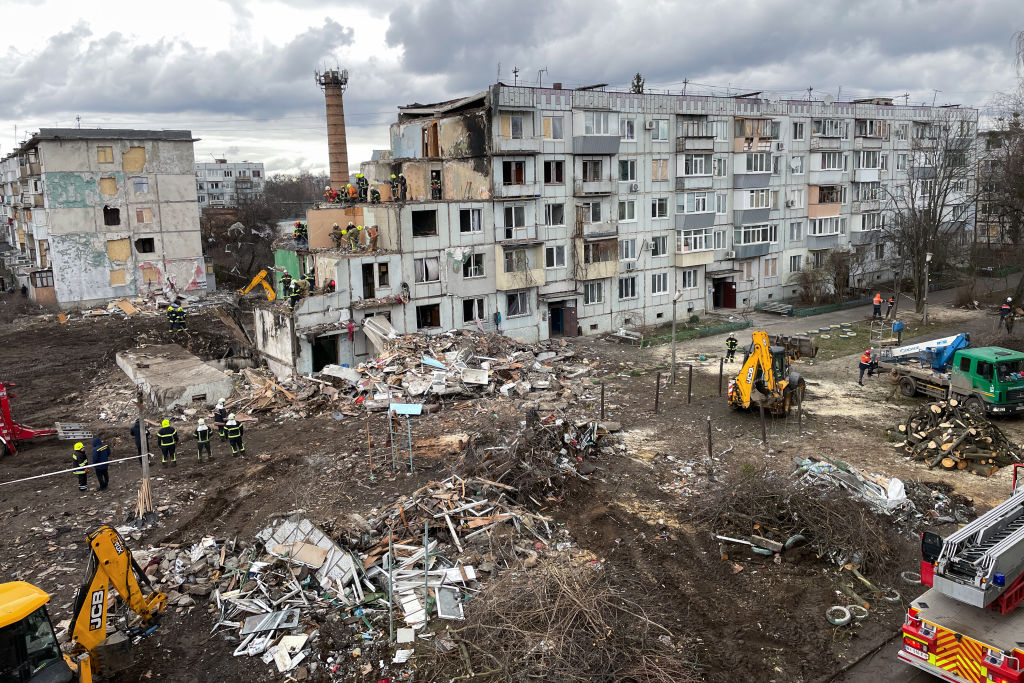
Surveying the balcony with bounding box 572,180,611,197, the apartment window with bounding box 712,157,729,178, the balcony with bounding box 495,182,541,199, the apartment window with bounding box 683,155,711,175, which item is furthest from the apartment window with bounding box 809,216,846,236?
the balcony with bounding box 495,182,541,199

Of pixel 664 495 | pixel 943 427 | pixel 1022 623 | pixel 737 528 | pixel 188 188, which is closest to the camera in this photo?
pixel 1022 623

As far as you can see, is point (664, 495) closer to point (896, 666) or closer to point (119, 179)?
point (896, 666)

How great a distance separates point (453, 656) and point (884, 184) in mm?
48932

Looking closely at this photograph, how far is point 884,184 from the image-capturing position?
49.4 metres

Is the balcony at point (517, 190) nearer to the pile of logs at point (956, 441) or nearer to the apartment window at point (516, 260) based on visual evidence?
the apartment window at point (516, 260)

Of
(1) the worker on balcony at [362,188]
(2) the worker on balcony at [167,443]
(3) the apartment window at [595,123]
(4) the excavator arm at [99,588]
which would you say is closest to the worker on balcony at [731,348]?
(3) the apartment window at [595,123]

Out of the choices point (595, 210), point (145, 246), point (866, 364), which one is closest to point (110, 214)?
point (145, 246)

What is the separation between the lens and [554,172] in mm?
35156

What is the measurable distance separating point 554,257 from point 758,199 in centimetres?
1512

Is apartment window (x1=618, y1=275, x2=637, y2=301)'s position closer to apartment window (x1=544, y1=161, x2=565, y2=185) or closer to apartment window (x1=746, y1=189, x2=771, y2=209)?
apartment window (x1=544, y1=161, x2=565, y2=185)

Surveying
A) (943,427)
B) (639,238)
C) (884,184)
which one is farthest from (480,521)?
(884,184)

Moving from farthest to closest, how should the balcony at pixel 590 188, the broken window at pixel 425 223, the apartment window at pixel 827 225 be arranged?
the apartment window at pixel 827 225
the balcony at pixel 590 188
the broken window at pixel 425 223

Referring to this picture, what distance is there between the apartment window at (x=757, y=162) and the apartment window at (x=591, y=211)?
11135 mm

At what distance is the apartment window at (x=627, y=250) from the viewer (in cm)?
3826
